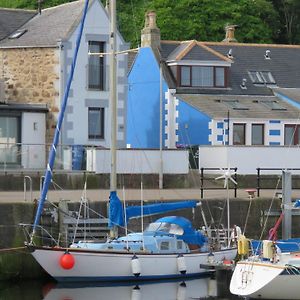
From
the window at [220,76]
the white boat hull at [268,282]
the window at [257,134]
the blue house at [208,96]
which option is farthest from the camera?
the window at [220,76]

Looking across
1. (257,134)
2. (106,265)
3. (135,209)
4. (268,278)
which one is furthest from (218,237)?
(257,134)

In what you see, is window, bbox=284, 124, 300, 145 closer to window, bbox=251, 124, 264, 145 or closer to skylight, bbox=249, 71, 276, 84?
window, bbox=251, 124, 264, 145

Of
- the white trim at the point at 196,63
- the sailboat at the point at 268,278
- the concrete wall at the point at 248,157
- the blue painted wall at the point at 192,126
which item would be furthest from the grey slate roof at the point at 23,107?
the sailboat at the point at 268,278

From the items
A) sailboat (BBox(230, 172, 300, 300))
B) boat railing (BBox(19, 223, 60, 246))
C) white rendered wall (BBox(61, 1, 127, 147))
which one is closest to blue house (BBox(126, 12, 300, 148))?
white rendered wall (BBox(61, 1, 127, 147))

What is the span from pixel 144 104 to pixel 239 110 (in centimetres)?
549

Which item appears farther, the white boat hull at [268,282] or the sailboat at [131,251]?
the sailboat at [131,251]

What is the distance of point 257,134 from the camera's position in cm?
5300

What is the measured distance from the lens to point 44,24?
1834 inches

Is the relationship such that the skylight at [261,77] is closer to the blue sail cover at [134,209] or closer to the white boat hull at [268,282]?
the blue sail cover at [134,209]

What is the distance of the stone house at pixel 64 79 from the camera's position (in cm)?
4384

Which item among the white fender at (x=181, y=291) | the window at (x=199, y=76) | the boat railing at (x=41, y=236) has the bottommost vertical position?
the white fender at (x=181, y=291)

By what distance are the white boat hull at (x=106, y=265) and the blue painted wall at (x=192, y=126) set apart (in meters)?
21.9

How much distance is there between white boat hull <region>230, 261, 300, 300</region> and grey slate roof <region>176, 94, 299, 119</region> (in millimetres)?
24845

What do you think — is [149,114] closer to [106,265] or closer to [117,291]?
[106,265]
